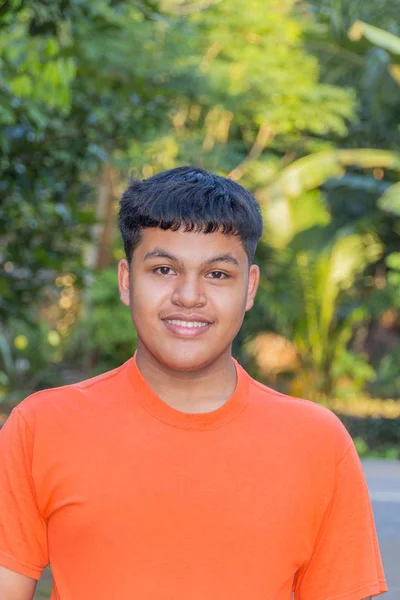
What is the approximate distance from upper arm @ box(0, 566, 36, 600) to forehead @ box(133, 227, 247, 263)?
1.86ft

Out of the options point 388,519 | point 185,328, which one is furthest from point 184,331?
point 388,519

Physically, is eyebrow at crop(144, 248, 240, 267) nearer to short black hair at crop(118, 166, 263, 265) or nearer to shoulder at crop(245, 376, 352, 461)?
short black hair at crop(118, 166, 263, 265)

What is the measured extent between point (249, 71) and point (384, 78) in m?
6.29

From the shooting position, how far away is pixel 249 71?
61.1 ft

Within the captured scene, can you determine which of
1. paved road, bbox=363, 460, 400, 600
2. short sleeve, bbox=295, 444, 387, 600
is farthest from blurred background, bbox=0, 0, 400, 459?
short sleeve, bbox=295, 444, 387, 600

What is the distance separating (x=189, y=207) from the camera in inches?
72.2

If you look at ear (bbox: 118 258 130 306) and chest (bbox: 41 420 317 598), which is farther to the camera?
ear (bbox: 118 258 130 306)

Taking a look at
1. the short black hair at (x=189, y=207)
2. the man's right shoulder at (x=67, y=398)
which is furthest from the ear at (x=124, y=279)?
the man's right shoulder at (x=67, y=398)

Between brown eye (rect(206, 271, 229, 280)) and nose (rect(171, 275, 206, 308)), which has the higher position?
brown eye (rect(206, 271, 229, 280))

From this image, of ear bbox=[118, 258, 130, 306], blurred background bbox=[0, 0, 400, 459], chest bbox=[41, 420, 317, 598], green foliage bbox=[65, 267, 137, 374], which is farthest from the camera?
green foliage bbox=[65, 267, 137, 374]

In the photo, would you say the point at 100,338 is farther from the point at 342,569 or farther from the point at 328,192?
the point at 342,569

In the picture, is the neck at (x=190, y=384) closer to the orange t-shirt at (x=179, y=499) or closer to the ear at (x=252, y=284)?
the orange t-shirt at (x=179, y=499)

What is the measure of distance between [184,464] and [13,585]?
13.5 inches

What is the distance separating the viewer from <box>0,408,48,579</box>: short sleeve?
1771 millimetres
